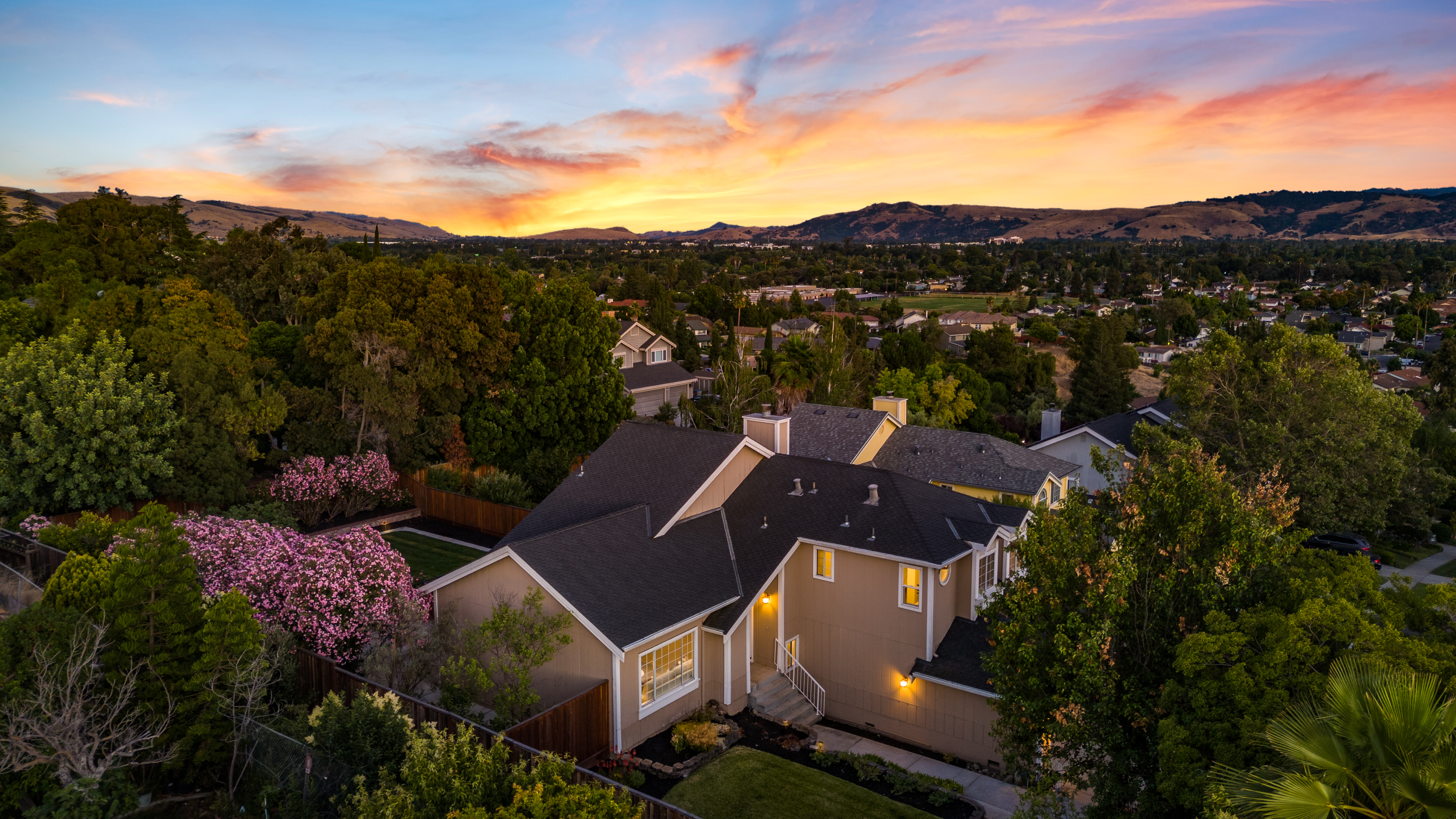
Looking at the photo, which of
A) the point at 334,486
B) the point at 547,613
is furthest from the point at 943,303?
the point at 547,613

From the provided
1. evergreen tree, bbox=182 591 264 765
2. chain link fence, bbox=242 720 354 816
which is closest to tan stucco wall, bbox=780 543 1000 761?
chain link fence, bbox=242 720 354 816

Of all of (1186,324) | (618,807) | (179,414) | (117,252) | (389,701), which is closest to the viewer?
(618,807)

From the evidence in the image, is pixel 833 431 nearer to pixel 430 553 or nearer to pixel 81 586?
pixel 430 553

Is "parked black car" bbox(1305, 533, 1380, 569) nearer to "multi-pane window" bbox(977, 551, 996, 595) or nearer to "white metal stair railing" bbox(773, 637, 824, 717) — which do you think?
"multi-pane window" bbox(977, 551, 996, 595)

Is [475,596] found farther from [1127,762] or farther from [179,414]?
[179,414]

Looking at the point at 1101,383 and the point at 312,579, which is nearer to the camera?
the point at 312,579

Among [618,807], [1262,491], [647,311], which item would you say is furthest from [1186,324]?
[618,807]
